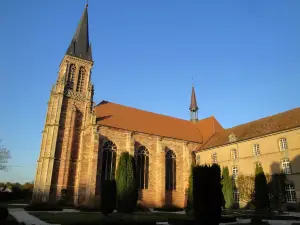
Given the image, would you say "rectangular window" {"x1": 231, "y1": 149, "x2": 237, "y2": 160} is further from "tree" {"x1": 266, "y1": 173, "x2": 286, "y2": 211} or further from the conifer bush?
the conifer bush

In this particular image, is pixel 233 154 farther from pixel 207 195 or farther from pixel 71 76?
pixel 71 76

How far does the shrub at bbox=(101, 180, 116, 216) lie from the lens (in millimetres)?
16969

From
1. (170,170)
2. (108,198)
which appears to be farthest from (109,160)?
(108,198)

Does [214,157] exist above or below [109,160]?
above

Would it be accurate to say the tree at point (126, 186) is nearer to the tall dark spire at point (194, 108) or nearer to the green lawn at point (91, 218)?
the green lawn at point (91, 218)

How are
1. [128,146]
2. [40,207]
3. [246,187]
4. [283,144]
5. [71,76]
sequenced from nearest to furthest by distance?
[40,207] → [283,144] → [246,187] → [128,146] → [71,76]

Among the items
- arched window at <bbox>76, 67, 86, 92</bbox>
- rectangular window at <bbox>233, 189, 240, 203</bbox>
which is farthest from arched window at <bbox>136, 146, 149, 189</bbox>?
arched window at <bbox>76, 67, 86, 92</bbox>

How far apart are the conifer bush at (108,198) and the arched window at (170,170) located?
18.6 metres

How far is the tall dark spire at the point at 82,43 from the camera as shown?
1523 inches

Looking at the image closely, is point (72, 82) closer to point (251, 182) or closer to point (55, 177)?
point (55, 177)

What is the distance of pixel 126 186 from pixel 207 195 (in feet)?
26.0

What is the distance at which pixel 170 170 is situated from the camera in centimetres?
3622

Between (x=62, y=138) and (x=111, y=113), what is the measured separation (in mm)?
7640

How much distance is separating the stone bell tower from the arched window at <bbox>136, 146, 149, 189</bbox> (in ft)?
26.8
